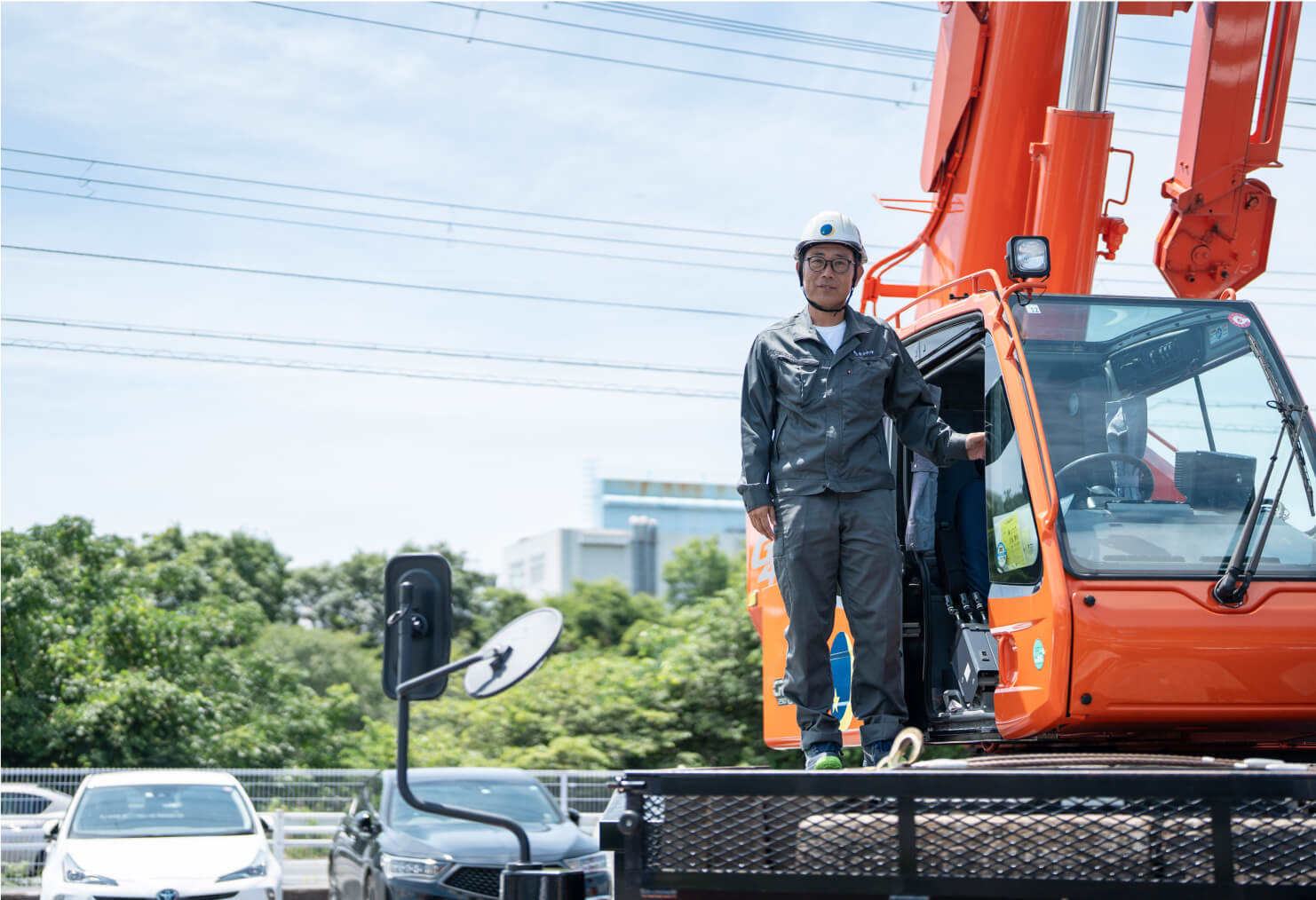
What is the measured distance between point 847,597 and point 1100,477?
1.05 meters

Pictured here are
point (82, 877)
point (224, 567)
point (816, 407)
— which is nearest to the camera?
point (816, 407)

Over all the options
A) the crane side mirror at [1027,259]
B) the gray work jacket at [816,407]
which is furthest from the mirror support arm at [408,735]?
the crane side mirror at [1027,259]

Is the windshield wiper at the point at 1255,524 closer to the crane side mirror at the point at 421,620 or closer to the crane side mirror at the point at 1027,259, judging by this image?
the crane side mirror at the point at 1027,259

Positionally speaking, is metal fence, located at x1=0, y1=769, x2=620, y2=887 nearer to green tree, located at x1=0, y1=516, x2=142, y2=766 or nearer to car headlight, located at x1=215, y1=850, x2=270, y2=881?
car headlight, located at x1=215, y1=850, x2=270, y2=881

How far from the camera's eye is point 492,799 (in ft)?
40.4

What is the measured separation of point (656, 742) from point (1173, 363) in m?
17.0

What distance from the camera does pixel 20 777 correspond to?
1538 centimetres

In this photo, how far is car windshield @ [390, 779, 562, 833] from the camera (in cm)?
1197

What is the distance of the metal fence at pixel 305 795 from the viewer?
1539 cm

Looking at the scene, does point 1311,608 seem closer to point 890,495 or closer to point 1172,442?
point 1172,442

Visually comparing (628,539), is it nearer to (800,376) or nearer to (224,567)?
(224,567)

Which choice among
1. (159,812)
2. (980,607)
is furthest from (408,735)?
(159,812)

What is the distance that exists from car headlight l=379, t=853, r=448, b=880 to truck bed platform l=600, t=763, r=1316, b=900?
8.25 m

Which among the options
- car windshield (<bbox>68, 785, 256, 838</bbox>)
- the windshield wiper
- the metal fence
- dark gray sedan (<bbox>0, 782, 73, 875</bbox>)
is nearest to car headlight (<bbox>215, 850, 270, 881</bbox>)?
car windshield (<bbox>68, 785, 256, 838</bbox>)
